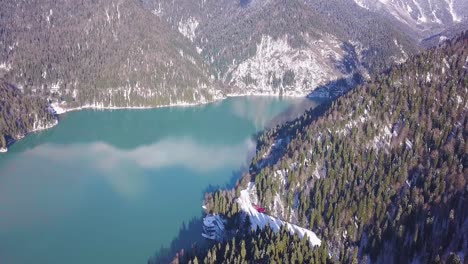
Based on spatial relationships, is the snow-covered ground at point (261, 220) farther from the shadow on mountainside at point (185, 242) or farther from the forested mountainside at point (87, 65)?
the forested mountainside at point (87, 65)

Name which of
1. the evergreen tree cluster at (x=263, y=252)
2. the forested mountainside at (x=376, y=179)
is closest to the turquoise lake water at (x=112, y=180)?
the forested mountainside at (x=376, y=179)

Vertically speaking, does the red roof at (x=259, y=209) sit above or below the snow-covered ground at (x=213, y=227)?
above

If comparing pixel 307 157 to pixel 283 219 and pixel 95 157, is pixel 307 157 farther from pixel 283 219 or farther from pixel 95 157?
pixel 95 157

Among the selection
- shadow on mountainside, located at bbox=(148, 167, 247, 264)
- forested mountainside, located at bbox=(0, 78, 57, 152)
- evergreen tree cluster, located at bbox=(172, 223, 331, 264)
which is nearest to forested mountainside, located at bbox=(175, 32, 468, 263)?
evergreen tree cluster, located at bbox=(172, 223, 331, 264)

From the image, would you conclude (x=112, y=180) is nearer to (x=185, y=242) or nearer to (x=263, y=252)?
(x=185, y=242)

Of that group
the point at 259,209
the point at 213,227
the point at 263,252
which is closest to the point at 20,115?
the point at 213,227

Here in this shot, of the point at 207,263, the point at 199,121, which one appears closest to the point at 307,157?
the point at 207,263
